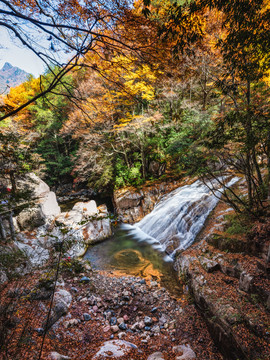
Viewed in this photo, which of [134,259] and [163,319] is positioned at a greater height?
[163,319]

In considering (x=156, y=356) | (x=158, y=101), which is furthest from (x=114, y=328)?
(x=158, y=101)

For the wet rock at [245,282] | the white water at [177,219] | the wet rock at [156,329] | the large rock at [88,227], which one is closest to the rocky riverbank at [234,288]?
the wet rock at [245,282]

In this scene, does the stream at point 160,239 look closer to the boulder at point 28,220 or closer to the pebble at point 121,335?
the pebble at point 121,335

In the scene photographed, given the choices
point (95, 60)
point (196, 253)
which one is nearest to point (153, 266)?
point (196, 253)

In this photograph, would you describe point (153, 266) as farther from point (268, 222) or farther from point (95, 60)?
point (95, 60)

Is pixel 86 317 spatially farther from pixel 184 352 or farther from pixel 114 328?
pixel 184 352

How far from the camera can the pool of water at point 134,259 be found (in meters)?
5.78

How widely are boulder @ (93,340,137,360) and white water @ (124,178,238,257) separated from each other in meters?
4.39

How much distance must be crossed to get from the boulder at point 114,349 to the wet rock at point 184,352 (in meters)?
0.80

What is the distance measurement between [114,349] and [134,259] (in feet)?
14.2

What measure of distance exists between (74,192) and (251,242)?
16.5 m

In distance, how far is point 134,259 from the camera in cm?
709

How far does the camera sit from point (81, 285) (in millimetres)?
5176

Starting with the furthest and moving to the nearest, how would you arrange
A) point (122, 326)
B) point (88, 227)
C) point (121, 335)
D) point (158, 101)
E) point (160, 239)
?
point (158, 101), point (88, 227), point (160, 239), point (122, 326), point (121, 335)
